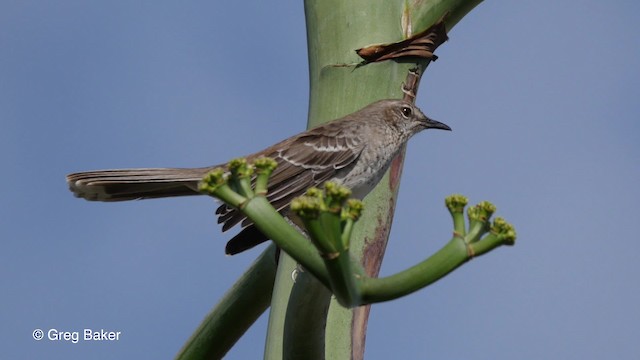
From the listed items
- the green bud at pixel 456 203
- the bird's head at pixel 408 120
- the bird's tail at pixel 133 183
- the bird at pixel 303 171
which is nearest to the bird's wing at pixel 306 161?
the bird at pixel 303 171

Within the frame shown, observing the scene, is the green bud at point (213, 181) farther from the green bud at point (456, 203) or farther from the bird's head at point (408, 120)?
the bird's head at point (408, 120)

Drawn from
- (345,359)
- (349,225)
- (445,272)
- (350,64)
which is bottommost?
(445,272)

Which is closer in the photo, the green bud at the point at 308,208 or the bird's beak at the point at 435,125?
the green bud at the point at 308,208

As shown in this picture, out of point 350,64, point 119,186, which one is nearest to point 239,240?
point 119,186

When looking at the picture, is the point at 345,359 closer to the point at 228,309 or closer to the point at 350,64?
the point at 228,309

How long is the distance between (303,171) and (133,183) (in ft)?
3.79

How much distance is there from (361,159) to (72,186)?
171 cm

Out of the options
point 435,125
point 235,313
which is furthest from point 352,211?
point 435,125

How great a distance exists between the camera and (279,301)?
3.60m

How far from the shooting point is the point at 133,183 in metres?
5.34

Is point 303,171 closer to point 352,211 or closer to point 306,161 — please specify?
point 306,161

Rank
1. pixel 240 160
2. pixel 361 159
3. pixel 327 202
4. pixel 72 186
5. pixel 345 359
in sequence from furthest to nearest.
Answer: pixel 361 159 < pixel 72 186 < pixel 345 359 < pixel 240 160 < pixel 327 202

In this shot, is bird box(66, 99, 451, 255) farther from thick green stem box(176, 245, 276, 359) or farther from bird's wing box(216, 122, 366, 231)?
thick green stem box(176, 245, 276, 359)

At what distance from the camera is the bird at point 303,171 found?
5.23m
